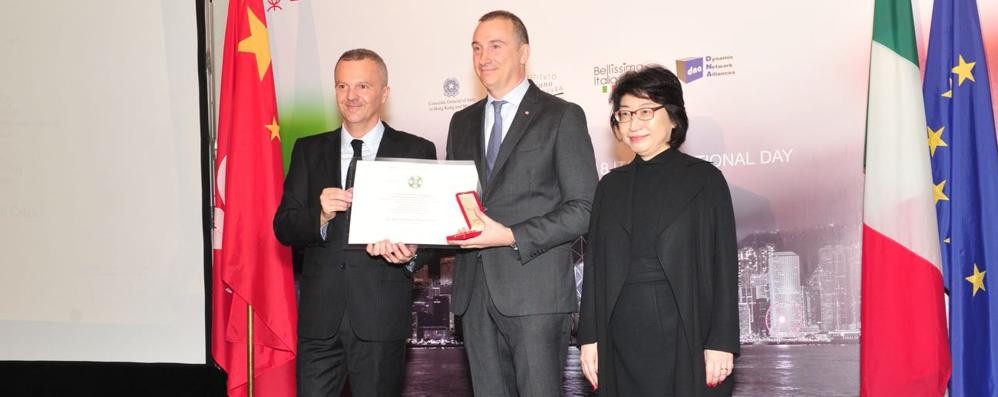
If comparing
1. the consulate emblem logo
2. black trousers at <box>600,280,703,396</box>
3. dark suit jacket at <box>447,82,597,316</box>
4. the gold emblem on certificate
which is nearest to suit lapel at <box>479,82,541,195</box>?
dark suit jacket at <box>447,82,597,316</box>

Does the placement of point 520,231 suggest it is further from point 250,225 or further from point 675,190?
point 250,225

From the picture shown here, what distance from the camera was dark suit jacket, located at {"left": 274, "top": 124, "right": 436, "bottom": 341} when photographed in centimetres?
336

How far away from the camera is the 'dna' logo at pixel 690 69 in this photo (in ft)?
16.0

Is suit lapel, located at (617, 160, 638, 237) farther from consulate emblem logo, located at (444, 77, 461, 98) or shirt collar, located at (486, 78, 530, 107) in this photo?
consulate emblem logo, located at (444, 77, 461, 98)

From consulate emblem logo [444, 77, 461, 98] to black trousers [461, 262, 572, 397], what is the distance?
88.5 inches

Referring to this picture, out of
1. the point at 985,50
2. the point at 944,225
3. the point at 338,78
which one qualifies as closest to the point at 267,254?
the point at 338,78

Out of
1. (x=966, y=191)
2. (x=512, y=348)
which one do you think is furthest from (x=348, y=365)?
(x=966, y=191)

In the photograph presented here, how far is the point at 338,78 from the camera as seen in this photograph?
3.53 meters

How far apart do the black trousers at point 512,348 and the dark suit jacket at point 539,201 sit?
4cm

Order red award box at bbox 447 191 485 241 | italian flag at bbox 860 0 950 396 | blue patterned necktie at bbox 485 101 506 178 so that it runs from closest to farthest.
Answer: red award box at bbox 447 191 485 241 < blue patterned necktie at bbox 485 101 506 178 < italian flag at bbox 860 0 950 396

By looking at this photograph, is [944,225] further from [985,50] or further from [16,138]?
[16,138]

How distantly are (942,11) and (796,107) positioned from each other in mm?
862

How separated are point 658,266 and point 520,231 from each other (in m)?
0.50

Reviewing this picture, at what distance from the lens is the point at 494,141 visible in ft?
10.9
